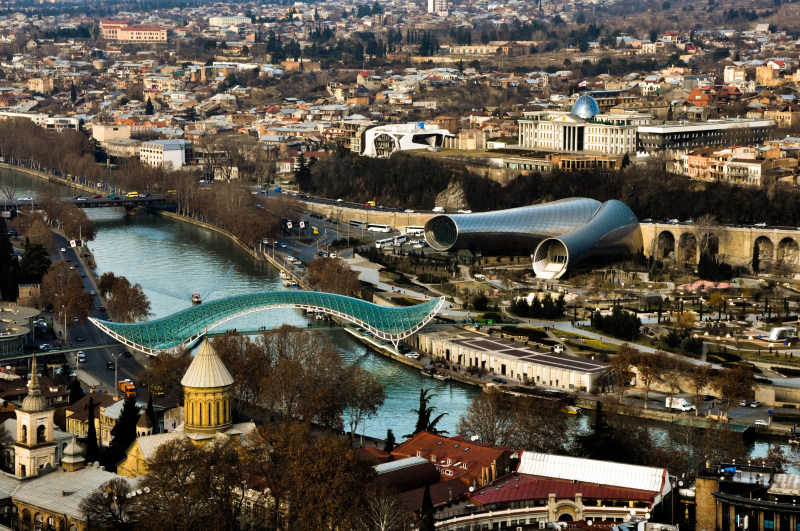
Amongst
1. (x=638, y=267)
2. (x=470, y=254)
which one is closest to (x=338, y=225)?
(x=470, y=254)

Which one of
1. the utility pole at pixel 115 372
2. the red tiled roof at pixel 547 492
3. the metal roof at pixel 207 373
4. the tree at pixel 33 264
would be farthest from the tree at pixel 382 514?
the tree at pixel 33 264

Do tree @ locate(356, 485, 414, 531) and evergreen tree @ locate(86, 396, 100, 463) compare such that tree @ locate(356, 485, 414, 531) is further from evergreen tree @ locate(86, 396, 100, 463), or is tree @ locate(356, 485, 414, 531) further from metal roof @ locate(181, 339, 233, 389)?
evergreen tree @ locate(86, 396, 100, 463)

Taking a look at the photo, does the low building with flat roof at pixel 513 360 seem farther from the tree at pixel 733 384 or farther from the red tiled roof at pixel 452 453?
the red tiled roof at pixel 452 453

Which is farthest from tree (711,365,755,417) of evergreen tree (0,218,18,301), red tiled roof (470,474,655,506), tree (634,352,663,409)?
evergreen tree (0,218,18,301)

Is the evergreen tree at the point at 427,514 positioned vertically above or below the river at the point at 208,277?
above

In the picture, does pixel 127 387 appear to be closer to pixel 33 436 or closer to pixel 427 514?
pixel 33 436

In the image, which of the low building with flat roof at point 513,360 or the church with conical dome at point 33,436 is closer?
the church with conical dome at point 33,436
